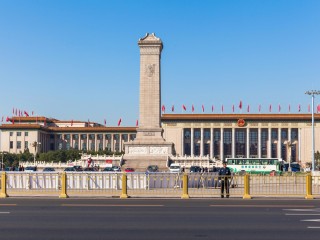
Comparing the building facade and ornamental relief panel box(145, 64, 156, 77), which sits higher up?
ornamental relief panel box(145, 64, 156, 77)

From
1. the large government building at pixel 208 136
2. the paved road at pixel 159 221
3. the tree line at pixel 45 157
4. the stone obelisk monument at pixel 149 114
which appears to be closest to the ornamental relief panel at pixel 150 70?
the stone obelisk monument at pixel 149 114

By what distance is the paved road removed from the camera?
45.8ft

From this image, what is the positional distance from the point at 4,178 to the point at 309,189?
1361cm

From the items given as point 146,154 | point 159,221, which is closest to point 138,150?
point 146,154

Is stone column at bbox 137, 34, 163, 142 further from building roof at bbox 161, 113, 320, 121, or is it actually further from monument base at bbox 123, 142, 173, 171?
building roof at bbox 161, 113, 320, 121

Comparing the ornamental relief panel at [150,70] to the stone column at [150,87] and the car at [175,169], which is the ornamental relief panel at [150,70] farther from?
the car at [175,169]

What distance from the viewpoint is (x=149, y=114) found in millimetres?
93125

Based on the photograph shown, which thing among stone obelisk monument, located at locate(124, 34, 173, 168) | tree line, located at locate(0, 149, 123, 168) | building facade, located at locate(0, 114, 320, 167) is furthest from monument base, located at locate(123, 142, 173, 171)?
building facade, located at locate(0, 114, 320, 167)

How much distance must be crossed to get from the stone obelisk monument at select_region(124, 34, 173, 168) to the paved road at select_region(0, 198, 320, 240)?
70.2 metres

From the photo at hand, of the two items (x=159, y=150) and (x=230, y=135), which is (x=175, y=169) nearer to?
(x=159, y=150)

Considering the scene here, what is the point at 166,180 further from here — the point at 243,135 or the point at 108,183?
the point at 243,135

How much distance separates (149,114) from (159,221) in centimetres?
7660

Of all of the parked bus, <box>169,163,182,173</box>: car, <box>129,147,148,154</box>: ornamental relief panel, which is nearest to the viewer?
<box>169,163,182,173</box>: car

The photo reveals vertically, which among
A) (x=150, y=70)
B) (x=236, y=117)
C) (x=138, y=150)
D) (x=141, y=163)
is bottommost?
(x=141, y=163)
